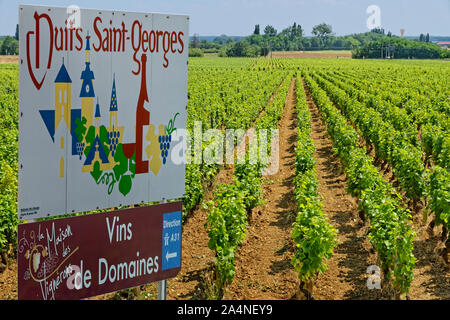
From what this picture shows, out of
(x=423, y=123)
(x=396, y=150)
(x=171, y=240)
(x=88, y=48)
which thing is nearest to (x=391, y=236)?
(x=171, y=240)

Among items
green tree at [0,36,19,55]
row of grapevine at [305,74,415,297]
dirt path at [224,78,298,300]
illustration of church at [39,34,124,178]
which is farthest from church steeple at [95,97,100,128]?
green tree at [0,36,19,55]

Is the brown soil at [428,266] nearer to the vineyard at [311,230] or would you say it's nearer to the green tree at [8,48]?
the vineyard at [311,230]

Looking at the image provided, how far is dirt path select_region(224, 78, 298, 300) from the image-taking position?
8.25 meters

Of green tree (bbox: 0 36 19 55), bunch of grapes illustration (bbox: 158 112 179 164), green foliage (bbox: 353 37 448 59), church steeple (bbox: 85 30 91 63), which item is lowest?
bunch of grapes illustration (bbox: 158 112 179 164)

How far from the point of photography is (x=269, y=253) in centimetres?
980

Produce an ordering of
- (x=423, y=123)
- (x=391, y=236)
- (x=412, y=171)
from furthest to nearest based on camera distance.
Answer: (x=423, y=123)
(x=412, y=171)
(x=391, y=236)

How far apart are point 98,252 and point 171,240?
2.08 ft

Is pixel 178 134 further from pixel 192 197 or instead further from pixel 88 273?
pixel 192 197

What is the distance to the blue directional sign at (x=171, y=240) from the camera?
4219mm

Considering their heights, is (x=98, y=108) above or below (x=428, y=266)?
above

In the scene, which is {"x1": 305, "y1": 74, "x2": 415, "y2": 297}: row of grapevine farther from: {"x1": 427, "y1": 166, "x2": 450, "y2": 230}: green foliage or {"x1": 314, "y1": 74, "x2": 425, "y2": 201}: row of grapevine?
{"x1": 314, "y1": 74, "x2": 425, "y2": 201}: row of grapevine

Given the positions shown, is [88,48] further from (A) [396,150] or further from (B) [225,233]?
(A) [396,150]

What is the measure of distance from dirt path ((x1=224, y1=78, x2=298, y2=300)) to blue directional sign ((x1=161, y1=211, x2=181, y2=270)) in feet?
12.6

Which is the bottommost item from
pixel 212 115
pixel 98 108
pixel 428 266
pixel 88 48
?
pixel 428 266
